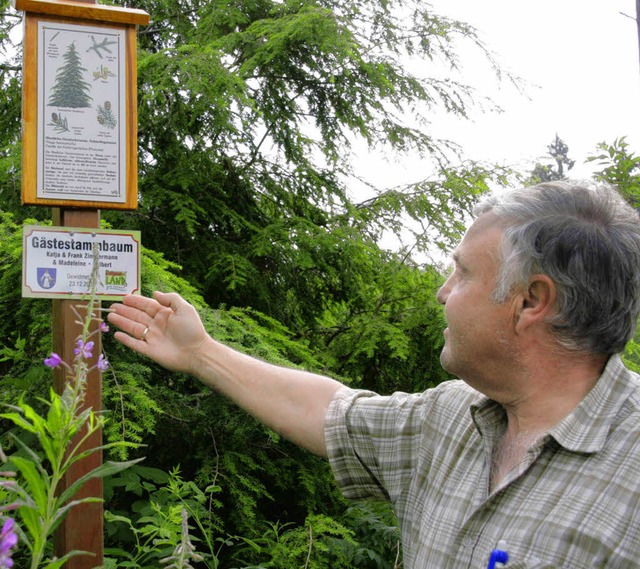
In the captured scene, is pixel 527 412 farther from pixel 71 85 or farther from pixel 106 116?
pixel 71 85

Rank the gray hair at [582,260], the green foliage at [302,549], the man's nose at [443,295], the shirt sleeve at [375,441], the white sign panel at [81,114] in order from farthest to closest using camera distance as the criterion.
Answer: the green foliage at [302,549], the white sign panel at [81,114], the shirt sleeve at [375,441], the man's nose at [443,295], the gray hair at [582,260]

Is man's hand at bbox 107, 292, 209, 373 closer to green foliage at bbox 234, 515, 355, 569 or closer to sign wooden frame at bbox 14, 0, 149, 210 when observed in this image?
sign wooden frame at bbox 14, 0, 149, 210

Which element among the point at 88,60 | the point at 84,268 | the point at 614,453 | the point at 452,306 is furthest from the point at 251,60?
the point at 614,453

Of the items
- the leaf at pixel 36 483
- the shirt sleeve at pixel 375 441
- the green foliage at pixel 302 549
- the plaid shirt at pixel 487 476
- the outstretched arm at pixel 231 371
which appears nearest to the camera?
the leaf at pixel 36 483

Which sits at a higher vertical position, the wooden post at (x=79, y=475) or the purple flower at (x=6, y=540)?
the purple flower at (x=6, y=540)

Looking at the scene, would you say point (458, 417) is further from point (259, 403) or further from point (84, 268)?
point (84, 268)

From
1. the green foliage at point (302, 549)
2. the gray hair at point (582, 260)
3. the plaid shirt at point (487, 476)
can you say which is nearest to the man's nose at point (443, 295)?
the gray hair at point (582, 260)

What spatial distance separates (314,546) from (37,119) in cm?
188

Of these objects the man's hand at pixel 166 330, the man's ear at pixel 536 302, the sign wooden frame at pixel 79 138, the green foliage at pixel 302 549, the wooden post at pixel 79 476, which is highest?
the sign wooden frame at pixel 79 138

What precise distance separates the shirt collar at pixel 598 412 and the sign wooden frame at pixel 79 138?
62.2 inches

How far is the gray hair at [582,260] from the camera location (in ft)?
5.79

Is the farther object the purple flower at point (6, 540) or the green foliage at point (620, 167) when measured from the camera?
the green foliage at point (620, 167)

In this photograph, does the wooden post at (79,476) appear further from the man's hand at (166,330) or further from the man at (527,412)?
the man at (527,412)

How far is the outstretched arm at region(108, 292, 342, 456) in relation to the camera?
222 cm
